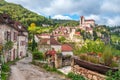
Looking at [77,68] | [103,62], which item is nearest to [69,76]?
[77,68]

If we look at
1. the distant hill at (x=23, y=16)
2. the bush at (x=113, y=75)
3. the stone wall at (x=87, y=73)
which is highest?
the distant hill at (x=23, y=16)

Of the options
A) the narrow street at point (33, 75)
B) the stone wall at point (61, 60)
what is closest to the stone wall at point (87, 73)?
the narrow street at point (33, 75)

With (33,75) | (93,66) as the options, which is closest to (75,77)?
(93,66)

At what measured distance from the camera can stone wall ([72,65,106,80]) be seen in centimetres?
1571

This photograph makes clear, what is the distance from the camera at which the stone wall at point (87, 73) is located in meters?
15.7

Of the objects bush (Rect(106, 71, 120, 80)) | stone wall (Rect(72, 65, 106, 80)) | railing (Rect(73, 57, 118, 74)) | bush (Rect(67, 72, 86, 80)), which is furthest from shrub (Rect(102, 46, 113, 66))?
bush (Rect(67, 72, 86, 80))

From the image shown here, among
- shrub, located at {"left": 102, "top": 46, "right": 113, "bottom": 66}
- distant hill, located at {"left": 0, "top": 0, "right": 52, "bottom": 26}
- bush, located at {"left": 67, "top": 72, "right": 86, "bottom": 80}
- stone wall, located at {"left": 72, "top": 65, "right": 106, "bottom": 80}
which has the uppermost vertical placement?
distant hill, located at {"left": 0, "top": 0, "right": 52, "bottom": 26}

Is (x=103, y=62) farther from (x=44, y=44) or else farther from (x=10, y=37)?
(x=44, y=44)

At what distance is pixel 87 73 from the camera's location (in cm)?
1728

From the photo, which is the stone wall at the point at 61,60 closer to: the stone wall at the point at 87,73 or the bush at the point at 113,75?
the stone wall at the point at 87,73

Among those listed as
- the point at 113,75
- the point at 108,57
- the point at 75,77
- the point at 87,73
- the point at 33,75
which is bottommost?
the point at 33,75

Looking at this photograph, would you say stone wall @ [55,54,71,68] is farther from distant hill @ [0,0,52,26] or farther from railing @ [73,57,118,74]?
distant hill @ [0,0,52,26]

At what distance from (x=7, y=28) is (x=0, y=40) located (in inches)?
137

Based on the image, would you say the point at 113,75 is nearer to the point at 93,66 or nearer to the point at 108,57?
the point at 108,57
